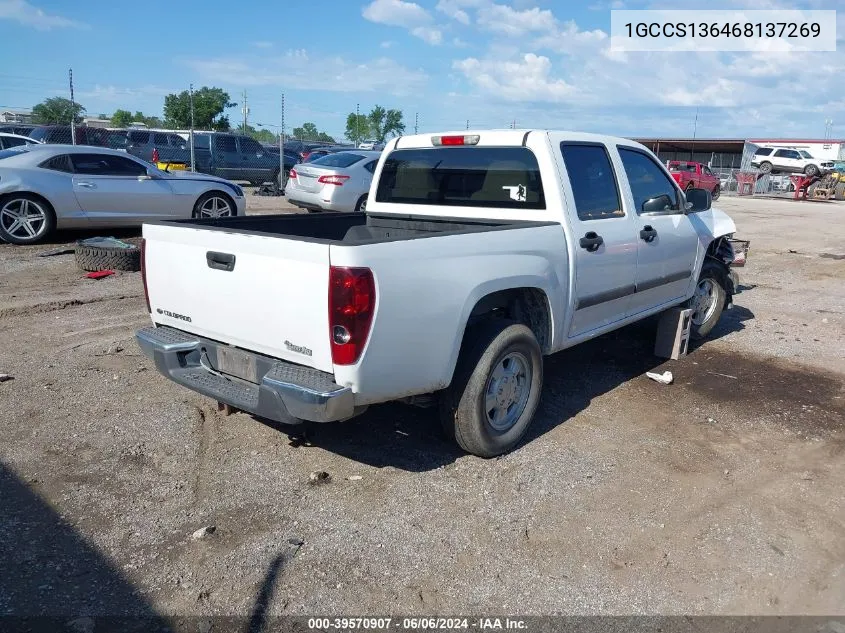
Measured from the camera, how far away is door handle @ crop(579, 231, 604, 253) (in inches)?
179

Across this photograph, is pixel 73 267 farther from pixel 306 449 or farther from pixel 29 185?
pixel 306 449

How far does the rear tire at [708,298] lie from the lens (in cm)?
673

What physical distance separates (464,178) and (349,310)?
2.17m

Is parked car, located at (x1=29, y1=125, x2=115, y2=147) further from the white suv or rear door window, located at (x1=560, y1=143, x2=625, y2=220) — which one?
the white suv

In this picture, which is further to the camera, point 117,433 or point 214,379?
point 117,433

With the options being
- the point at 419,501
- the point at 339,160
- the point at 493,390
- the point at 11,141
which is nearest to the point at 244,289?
the point at 419,501

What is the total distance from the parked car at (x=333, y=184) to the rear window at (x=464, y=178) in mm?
8144

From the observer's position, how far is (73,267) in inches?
356

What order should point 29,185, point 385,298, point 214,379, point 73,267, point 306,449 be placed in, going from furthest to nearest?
point 29,185
point 73,267
point 306,449
point 214,379
point 385,298

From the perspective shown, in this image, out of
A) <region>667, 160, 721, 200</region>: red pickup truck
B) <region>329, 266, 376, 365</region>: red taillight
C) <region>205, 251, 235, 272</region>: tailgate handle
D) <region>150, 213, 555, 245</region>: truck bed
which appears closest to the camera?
<region>329, 266, 376, 365</region>: red taillight

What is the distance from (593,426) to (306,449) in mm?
1945

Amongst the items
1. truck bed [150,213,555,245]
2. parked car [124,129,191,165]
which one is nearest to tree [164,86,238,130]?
parked car [124,129,191,165]

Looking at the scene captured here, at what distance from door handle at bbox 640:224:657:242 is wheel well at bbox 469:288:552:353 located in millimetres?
1298

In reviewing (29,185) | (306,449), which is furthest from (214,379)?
(29,185)
